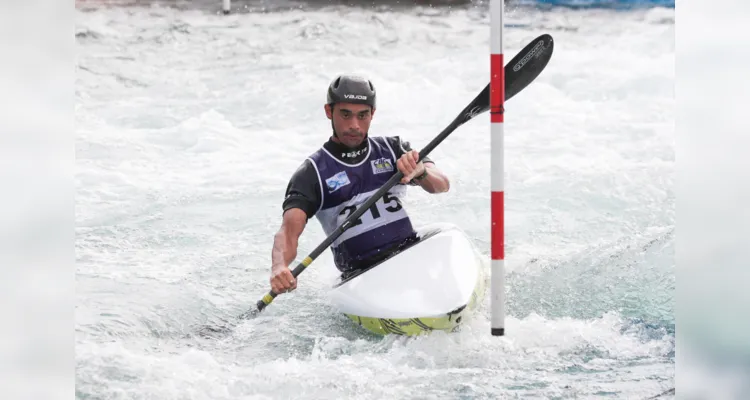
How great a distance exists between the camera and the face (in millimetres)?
3498

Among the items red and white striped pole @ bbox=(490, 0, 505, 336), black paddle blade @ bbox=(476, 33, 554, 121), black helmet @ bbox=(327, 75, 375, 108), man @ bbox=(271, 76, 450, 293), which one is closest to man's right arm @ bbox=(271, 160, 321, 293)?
man @ bbox=(271, 76, 450, 293)

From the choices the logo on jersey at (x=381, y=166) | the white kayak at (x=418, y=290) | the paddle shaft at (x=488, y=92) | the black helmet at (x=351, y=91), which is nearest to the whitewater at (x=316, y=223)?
the white kayak at (x=418, y=290)

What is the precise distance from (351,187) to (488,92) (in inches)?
23.9

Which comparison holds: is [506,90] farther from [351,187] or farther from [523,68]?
[351,187]

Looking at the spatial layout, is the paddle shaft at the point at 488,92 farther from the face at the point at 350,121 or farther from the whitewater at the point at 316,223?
the whitewater at the point at 316,223

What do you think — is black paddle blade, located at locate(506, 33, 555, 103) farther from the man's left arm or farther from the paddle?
the man's left arm

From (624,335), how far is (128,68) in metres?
3.47

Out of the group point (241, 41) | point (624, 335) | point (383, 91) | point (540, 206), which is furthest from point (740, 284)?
point (241, 41)

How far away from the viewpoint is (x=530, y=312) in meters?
3.82

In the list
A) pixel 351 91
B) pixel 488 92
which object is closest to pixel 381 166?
pixel 351 91

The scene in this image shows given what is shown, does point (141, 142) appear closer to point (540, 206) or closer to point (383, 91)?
point (383, 91)

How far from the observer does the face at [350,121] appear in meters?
3.50

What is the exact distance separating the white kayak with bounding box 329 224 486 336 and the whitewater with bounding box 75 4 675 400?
0.27 ft

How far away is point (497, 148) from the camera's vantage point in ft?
10.1
